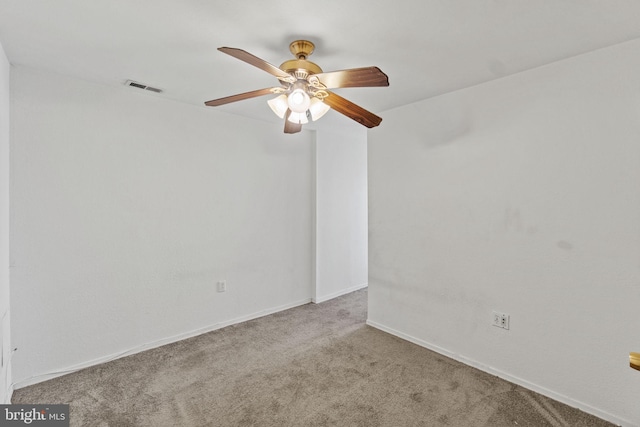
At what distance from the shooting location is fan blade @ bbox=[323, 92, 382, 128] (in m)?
1.86

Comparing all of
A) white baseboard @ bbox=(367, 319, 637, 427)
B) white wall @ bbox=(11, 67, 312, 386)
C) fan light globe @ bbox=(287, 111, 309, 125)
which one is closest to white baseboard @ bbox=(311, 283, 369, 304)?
white wall @ bbox=(11, 67, 312, 386)

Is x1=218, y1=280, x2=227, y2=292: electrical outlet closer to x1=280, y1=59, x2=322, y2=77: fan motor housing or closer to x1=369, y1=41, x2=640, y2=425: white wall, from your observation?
x1=369, y1=41, x2=640, y2=425: white wall

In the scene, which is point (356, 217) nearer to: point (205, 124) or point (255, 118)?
point (255, 118)

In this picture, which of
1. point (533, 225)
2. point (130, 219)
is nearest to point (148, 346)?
point (130, 219)

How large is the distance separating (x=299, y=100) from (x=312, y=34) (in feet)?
1.23

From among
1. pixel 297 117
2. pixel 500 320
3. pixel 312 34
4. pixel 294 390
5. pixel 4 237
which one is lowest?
pixel 294 390

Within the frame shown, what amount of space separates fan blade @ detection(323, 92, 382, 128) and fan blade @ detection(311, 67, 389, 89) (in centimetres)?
16

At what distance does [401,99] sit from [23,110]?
2.91m

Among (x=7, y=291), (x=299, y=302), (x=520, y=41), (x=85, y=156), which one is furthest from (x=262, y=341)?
(x=520, y=41)

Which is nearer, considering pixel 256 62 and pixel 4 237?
pixel 256 62

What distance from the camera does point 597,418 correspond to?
1945 millimetres

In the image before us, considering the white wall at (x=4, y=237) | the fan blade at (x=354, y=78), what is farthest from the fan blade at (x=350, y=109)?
the white wall at (x=4, y=237)

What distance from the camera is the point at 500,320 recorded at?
2.40m

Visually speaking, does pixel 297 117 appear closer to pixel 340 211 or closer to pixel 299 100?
pixel 299 100
